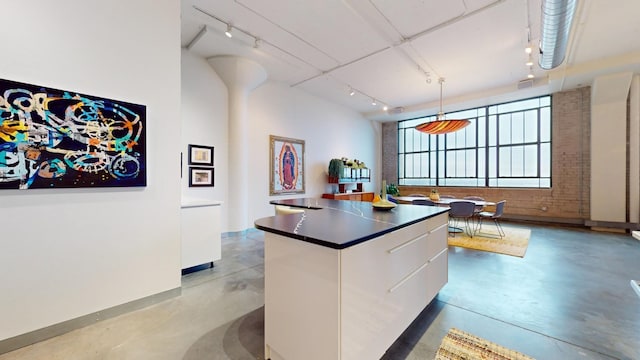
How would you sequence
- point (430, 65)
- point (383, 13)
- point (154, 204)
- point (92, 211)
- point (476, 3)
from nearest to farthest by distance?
point (92, 211)
point (154, 204)
point (476, 3)
point (383, 13)
point (430, 65)

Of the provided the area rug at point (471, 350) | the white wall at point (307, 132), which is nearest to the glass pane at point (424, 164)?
the white wall at point (307, 132)

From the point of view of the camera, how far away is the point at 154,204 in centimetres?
240

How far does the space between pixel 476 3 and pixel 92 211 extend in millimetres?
5161

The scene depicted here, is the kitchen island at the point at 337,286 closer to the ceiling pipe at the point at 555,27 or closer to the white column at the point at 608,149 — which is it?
the ceiling pipe at the point at 555,27

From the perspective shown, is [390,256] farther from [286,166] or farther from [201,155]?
[286,166]

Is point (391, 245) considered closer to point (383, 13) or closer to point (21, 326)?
point (21, 326)

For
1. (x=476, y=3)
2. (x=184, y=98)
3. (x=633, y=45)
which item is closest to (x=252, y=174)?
(x=184, y=98)

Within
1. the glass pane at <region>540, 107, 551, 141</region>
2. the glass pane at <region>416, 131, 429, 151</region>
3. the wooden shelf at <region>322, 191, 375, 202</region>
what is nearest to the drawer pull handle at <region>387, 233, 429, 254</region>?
the wooden shelf at <region>322, 191, 375, 202</region>

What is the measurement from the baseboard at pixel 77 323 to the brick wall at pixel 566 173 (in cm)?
865

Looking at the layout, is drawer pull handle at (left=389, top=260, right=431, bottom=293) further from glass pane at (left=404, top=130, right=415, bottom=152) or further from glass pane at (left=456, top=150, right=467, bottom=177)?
glass pane at (left=404, top=130, right=415, bottom=152)

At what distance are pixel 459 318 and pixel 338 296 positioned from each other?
1637mm

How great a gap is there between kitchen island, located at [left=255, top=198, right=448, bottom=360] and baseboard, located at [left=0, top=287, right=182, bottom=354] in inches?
57.9

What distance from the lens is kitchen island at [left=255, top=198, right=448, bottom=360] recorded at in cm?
128

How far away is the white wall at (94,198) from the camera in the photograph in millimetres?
1786
